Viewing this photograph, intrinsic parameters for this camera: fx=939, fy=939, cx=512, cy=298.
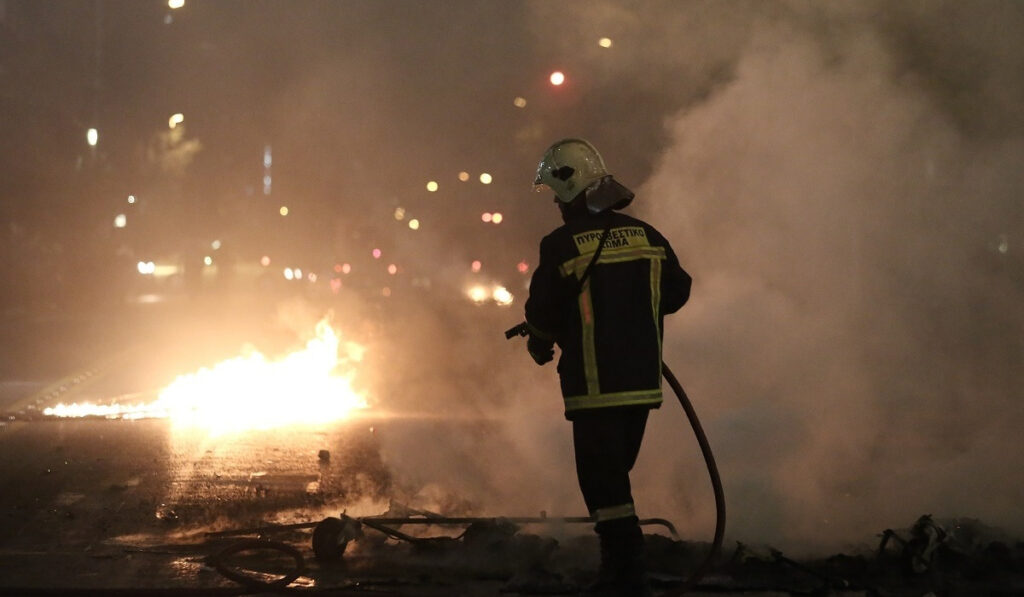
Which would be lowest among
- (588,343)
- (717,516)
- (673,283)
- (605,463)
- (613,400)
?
(717,516)

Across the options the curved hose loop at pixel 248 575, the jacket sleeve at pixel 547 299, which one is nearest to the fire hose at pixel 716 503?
the jacket sleeve at pixel 547 299

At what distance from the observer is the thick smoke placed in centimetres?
557

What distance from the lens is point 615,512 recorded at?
119 inches

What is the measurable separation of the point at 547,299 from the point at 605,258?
0.79 feet

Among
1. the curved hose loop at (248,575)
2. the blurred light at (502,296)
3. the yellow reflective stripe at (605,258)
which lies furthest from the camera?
the blurred light at (502,296)

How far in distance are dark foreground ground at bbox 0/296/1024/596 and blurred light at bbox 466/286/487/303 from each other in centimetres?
1076

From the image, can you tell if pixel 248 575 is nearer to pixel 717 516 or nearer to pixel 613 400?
pixel 613 400

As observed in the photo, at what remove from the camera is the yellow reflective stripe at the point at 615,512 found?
3.02 metres

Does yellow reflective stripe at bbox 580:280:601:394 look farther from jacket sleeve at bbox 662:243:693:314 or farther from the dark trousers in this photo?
jacket sleeve at bbox 662:243:693:314

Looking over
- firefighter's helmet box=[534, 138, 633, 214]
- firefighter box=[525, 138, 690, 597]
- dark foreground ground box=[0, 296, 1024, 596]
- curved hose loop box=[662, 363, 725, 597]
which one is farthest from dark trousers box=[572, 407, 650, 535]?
firefighter's helmet box=[534, 138, 633, 214]

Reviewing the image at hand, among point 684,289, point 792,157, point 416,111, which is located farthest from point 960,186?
point 416,111

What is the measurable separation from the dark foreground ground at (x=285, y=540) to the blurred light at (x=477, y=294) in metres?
10.8

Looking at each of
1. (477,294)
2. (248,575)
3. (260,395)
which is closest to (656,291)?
(248,575)

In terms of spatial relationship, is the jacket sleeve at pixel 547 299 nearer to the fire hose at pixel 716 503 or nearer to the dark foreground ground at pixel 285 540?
the fire hose at pixel 716 503
